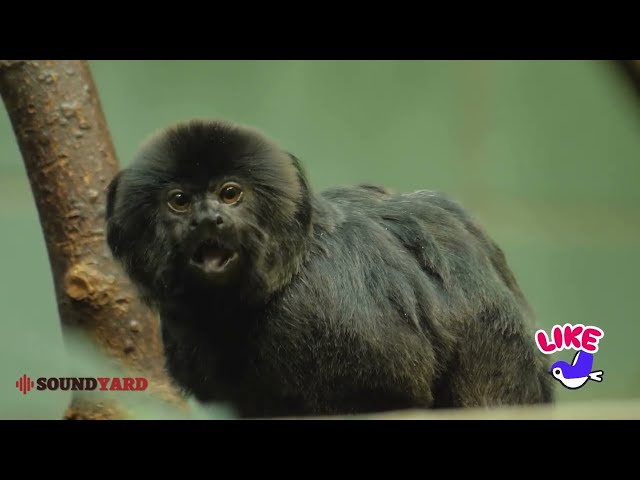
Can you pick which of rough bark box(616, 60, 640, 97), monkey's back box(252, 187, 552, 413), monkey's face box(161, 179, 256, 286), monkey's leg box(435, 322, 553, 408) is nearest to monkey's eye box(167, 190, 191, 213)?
monkey's face box(161, 179, 256, 286)

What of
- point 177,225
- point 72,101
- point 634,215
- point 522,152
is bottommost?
point 634,215

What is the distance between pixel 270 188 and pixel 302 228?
0.19 metres

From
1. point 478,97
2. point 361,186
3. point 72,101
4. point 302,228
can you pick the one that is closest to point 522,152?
point 478,97

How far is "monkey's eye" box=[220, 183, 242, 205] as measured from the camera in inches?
122

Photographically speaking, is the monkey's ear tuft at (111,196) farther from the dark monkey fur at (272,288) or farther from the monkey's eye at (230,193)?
the monkey's eye at (230,193)

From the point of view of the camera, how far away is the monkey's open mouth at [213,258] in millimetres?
3072

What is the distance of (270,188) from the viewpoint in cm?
318

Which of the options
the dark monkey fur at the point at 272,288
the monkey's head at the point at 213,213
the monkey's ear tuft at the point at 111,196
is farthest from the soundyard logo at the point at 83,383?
the monkey's ear tuft at the point at 111,196

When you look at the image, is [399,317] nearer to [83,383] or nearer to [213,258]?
[213,258]

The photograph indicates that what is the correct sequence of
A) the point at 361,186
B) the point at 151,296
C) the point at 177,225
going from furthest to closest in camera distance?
the point at 361,186 → the point at 151,296 → the point at 177,225

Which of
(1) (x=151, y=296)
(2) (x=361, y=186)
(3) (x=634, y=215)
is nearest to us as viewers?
(1) (x=151, y=296)

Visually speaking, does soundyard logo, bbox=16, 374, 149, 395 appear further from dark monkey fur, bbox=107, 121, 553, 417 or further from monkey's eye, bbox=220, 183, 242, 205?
monkey's eye, bbox=220, 183, 242, 205

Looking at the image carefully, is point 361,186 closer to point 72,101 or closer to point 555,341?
point 555,341

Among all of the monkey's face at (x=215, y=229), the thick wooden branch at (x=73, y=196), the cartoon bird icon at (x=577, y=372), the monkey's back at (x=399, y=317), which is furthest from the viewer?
the thick wooden branch at (x=73, y=196)
